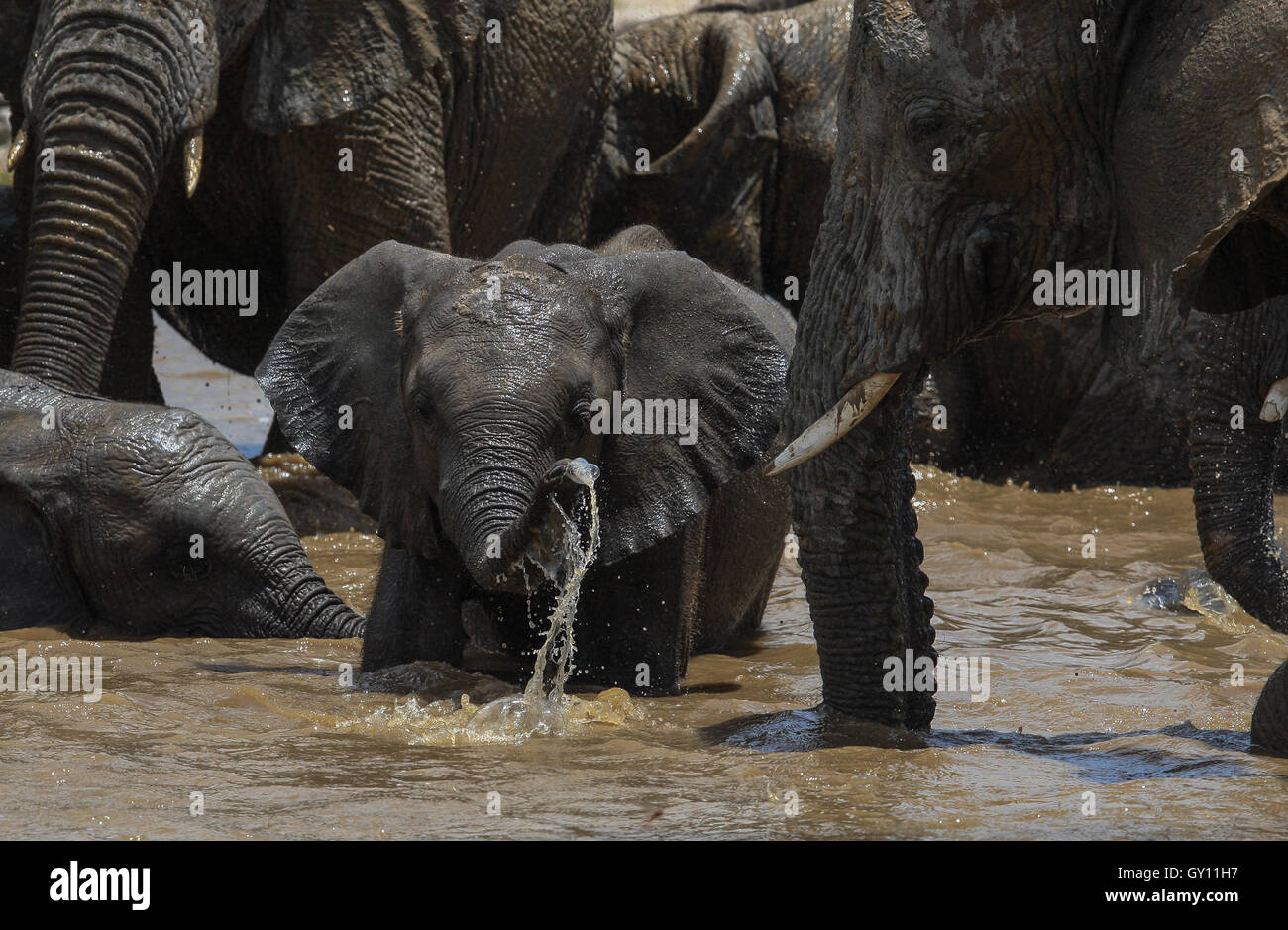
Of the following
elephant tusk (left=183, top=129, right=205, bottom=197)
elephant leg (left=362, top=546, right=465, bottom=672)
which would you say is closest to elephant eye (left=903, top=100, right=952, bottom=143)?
elephant leg (left=362, top=546, right=465, bottom=672)

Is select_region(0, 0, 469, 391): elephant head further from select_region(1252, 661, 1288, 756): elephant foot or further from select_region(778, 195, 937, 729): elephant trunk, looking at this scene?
select_region(1252, 661, 1288, 756): elephant foot

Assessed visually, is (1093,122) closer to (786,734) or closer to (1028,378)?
(786,734)

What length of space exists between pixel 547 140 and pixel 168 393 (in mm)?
6373

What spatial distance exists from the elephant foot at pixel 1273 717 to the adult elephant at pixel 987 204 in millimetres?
779

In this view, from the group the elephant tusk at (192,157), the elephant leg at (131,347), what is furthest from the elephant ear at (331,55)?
the elephant leg at (131,347)

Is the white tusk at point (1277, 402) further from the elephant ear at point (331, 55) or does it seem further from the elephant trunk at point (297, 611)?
the elephant ear at point (331, 55)

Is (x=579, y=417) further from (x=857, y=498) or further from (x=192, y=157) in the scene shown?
(x=192, y=157)

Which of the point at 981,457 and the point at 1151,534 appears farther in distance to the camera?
the point at 981,457

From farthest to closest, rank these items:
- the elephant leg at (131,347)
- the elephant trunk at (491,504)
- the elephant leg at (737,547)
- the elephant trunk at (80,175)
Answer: the elephant leg at (131,347), the elephant trunk at (80,175), the elephant leg at (737,547), the elephant trunk at (491,504)

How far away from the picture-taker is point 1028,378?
10.9m

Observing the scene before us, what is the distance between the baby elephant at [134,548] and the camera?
6.98 metres

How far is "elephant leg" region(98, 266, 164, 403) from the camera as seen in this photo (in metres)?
8.86

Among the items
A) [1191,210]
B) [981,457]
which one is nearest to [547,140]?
[981,457]

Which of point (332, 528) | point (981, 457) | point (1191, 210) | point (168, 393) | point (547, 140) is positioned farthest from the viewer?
point (168, 393)
